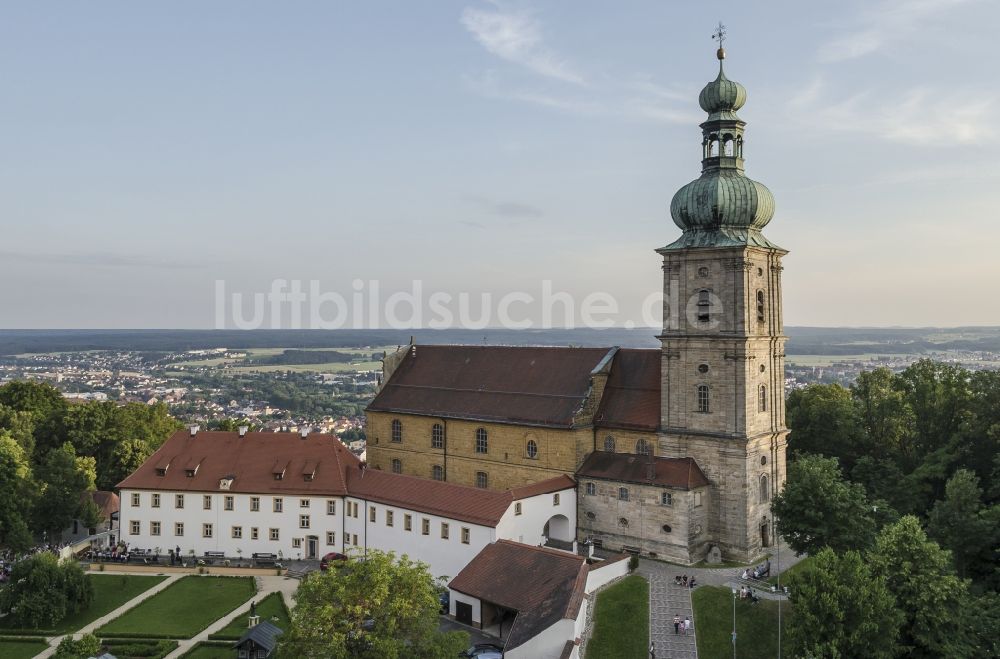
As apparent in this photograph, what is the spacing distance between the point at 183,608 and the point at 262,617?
5.59 meters

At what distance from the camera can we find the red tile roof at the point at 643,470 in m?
48.2

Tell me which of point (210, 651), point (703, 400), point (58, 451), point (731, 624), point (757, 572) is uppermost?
point (703, 400)

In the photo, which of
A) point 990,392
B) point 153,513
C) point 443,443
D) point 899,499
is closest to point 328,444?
point 443,443

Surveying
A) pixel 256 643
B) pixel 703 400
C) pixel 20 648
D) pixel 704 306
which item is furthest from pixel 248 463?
pixel 704 306

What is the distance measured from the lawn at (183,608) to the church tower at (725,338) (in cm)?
2832

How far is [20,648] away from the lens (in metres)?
41.7

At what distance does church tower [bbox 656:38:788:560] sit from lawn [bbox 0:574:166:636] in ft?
113

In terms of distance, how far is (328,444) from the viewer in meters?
59.5

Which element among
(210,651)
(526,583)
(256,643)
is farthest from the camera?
(526,583)

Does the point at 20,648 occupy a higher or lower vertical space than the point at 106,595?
lower

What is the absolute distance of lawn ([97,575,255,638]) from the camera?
43.1 m

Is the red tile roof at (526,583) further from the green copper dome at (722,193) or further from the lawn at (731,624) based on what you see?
the green copper dome at (722,193)

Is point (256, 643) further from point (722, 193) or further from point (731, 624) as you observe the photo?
point (722, 193)

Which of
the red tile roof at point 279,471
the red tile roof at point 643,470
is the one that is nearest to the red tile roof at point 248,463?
the red tile roof at point 279,471
